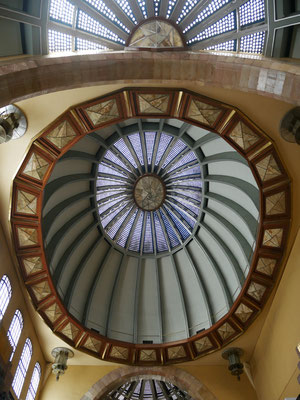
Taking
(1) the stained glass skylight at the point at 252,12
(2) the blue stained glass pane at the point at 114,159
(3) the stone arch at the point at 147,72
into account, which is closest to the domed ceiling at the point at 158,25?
(1) the stained glass skylight at the point at 252,12

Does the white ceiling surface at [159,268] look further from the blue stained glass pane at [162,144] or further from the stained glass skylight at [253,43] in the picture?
the stained glass skylight at [253,43]

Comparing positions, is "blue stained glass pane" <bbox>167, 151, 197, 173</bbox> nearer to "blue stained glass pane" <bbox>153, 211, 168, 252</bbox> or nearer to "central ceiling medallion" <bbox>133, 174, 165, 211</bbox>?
"central ceiling medallion" <bbox>133, 174, 165, 211</bbox>

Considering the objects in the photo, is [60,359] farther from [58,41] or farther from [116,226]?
[58,41]

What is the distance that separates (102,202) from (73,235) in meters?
1.91

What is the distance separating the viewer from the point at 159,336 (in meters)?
14.9

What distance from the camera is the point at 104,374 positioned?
13922 mm

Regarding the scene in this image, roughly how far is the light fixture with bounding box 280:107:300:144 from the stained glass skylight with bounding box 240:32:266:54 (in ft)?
5.93

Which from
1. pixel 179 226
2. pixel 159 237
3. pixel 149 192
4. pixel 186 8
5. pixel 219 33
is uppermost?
pixel 149 192

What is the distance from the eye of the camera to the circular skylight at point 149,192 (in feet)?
47.1

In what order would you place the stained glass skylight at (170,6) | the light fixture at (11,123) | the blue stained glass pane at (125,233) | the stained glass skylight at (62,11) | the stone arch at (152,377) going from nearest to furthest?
the stained glass skylight at (62,11) < the light fixture at (11,123) < the stained glass skylight at (170,6) < the stone arch at (152,377) < the blue stained glass pane at (125,233)

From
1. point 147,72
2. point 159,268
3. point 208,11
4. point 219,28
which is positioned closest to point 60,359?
point 159,268

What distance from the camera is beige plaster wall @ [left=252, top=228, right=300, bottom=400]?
10.5 meters

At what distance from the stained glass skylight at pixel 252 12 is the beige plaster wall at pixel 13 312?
846 cm

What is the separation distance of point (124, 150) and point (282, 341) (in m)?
9.04
